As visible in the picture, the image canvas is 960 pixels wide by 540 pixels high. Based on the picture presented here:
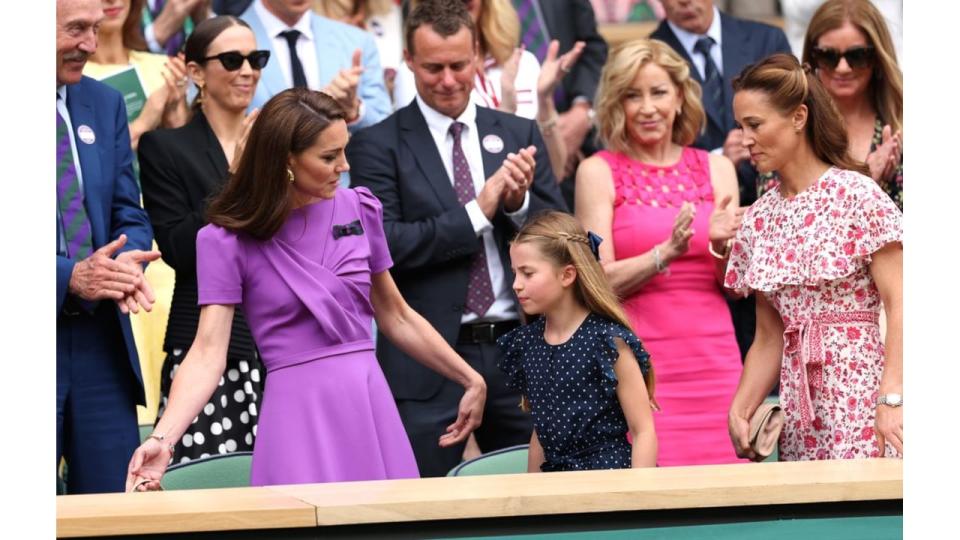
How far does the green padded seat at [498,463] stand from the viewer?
400cm

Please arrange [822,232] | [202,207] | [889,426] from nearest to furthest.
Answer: [889,426] → [822,232] → [202,207]

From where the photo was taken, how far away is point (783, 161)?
396 cm

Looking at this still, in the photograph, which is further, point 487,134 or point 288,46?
point 288,46

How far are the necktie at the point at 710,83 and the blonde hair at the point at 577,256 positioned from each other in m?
1.74

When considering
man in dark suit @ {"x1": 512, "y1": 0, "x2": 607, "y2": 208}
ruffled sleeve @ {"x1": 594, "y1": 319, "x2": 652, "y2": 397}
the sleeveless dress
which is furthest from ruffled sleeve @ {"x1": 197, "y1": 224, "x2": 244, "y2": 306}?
man in dark suit @ {"x1": 512, "y1": 0, "x2": 607, "y2": 208}

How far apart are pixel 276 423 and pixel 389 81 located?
2.56 metres

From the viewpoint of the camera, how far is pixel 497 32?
232 inches

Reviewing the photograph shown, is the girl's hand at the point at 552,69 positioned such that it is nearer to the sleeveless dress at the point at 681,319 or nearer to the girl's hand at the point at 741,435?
the sleeveless dress at the point at 681,319

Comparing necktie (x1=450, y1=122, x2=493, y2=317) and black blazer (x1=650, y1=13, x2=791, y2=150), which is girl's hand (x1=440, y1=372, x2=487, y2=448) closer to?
necktie (x1=450, y1=122, x2=493, y2=317)

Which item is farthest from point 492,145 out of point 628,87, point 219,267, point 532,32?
point 219,267

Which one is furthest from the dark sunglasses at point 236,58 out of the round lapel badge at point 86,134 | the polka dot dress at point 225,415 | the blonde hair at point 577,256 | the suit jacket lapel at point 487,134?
the blonde hair at point 577,256

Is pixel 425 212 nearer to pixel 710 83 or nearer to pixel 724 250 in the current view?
pixel 724 250

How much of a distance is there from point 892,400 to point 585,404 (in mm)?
832
